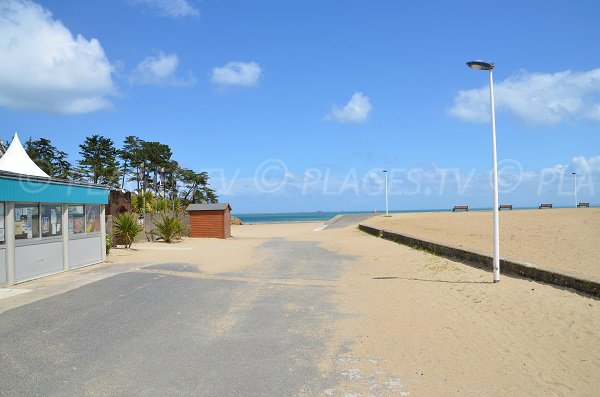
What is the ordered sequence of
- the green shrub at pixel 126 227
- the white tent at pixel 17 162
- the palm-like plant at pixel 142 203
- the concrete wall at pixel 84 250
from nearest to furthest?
the concrete wall at pixel 84 250
the white tent at pixel 17 162
the green shrub at pixel 126 227
the palm-like plant at pixel 142 203

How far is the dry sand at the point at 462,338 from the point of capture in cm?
500

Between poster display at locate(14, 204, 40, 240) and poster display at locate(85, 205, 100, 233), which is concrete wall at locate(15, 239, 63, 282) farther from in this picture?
poster display at locate(85, 205, 100, 233)

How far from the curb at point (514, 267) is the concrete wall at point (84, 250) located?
37.4 ft

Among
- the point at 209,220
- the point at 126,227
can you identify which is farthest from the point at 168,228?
the point at 209,220

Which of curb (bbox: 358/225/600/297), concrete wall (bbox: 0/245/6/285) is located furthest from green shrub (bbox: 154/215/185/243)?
concrete wall (bbox: 0/245/6/285)

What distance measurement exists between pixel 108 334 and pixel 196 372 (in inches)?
84.7

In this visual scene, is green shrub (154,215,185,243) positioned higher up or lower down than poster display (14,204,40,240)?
lower down

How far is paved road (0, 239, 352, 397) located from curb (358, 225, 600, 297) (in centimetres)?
449

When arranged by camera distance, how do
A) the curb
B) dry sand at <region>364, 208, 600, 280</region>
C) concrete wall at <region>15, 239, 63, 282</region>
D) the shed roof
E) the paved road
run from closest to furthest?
the paved road
the curb
concrete wall at <region>15, 239, 63, 282</region>
dry sand at <region>364, 208, 600, 280</region>
the shed roof

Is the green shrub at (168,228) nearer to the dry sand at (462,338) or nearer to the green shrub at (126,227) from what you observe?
the green shrub at (126,227)

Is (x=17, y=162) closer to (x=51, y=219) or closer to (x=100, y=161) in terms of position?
(x=51, y=219)

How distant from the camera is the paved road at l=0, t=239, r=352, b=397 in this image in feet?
15.9

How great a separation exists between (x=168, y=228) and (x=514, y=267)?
17909 millimetres

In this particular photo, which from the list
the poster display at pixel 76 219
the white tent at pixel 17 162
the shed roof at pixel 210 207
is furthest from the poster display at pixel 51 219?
the shed roof at pixel 210 207
